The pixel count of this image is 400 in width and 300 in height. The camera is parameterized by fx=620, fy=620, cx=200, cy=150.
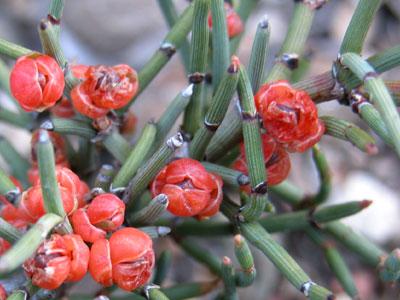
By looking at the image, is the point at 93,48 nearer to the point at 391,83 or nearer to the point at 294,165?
the point at 294,165

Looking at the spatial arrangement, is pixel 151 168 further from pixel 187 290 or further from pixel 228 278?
pixel 187 290

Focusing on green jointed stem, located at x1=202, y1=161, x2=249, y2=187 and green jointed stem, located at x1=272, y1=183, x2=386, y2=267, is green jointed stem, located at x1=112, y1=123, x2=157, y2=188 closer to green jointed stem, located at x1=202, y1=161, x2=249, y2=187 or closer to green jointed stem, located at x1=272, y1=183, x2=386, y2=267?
green jointed stem, located at x1=202, y1=161, x2=249, y2=187

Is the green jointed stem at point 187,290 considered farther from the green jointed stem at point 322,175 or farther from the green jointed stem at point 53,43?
the green jointed stem at point 53,43

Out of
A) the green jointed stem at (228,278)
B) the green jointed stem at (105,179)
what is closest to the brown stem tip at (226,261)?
the green jointed stem at (228,278)

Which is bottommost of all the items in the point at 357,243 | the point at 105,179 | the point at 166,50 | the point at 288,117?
the point at 357,243

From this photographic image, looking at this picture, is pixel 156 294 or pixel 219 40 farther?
pixel 219 40

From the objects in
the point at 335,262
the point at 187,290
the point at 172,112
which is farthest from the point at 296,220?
the point at 172,112

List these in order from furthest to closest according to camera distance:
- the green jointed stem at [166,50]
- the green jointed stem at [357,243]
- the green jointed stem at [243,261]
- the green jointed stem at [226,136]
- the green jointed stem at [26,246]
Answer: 1. the green jointed stem at [357,243]
2. the green jointed stem at [166,50]
3. the green jointed stem at [226,136]
4. the green jointed stem at [243,261]
5. the green jointed stem at [26,246]
